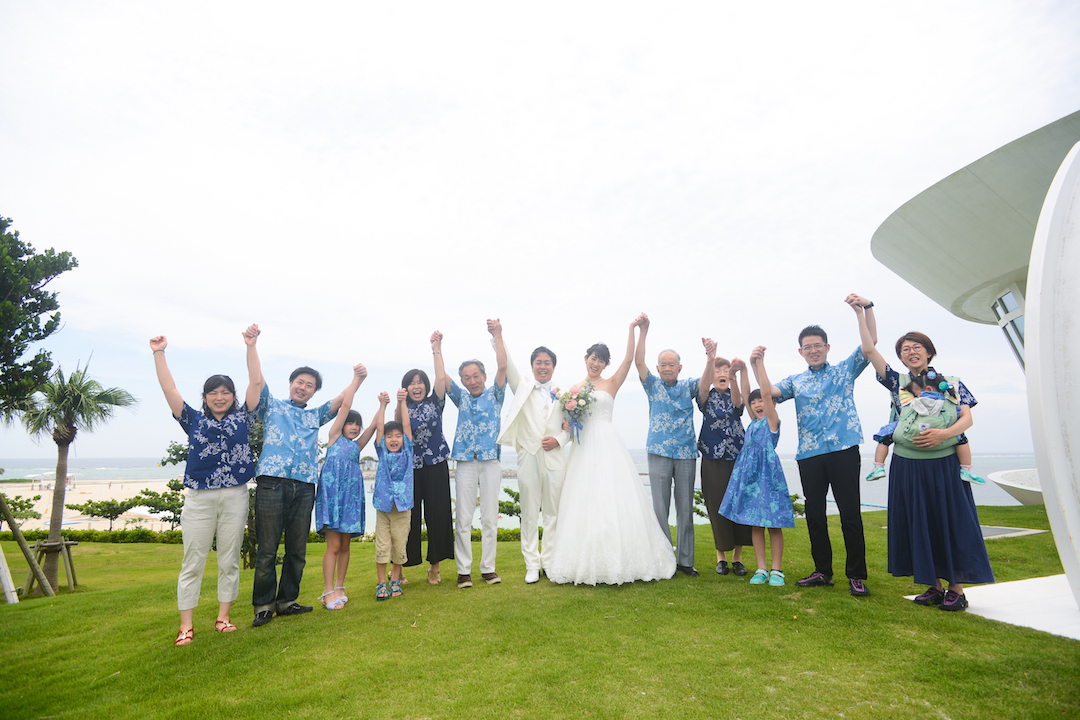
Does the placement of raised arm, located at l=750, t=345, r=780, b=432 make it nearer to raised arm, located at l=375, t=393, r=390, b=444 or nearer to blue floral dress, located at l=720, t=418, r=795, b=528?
blue floral dress, located at l=720, t=418, r=795, b=528

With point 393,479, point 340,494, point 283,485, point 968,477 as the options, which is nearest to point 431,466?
point 393,479

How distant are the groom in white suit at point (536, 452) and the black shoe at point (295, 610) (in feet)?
7.10

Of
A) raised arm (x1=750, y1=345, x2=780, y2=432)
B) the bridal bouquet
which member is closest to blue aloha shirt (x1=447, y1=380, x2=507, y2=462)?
the bridal bouquet

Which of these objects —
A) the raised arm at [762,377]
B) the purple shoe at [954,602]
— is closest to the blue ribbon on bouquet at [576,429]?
the raised arm at [762,377]

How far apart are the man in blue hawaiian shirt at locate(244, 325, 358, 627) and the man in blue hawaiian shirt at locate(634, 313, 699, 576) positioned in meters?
3.41

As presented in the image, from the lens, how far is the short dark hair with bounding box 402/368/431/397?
5.64 m

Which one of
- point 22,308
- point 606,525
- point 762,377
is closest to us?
point 762,377

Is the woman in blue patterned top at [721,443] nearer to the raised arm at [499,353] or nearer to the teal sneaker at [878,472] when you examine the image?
the teal sneaker at [878,472]

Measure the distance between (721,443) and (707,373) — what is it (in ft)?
2.54

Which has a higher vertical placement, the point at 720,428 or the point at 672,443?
the point at 720,428

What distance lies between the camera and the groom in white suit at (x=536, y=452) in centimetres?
562

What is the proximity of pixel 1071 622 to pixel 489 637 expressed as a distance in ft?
12.8

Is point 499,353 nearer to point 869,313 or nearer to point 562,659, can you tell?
point 562,659

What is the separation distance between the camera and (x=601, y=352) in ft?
19.4
